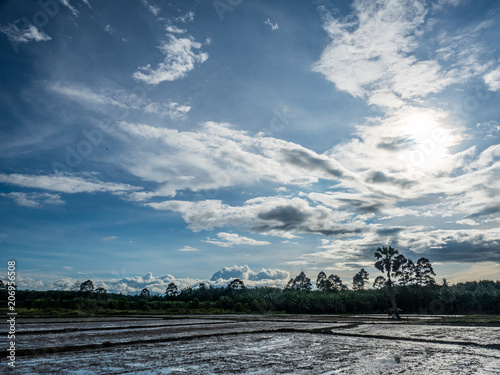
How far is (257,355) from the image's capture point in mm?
12688

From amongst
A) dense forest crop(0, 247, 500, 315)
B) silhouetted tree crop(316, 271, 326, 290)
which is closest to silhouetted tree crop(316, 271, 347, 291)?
silhouetted tree crop(316, 271, 326, 290)

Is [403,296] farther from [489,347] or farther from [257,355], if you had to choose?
[257,355]

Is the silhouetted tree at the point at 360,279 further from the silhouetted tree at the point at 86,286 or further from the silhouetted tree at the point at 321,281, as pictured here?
the silhouetted tree at the point at 86,286

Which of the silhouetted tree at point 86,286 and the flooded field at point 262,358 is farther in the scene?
the silhouetted tree at point 86,286

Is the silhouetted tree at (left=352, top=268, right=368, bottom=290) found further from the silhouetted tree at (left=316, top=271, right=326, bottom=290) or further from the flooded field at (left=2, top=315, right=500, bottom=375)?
the flooded field at (left=2, top=315, right=500, bottom=375)

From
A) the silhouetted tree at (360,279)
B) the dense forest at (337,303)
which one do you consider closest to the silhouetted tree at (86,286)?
the dense forest at (337,303)

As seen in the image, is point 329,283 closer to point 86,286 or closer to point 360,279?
point 360,279

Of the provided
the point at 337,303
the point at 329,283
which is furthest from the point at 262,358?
the point at 329,283

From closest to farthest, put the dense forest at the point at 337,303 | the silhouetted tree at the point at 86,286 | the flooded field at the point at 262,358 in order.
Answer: the flooded field at the point at 262,358 → the dense forest at the point at 337,303 → the silhouetted tree at the point at 86,286

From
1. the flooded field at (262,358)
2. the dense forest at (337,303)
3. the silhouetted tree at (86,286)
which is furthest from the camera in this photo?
the silhouetted tree at (86,286)

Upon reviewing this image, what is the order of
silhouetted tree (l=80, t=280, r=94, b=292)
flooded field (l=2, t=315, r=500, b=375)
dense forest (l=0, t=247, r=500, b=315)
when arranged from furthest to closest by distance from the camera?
1. silhouetted tree (l=80, t=280, r=94, b=292)
2. dense forest (l=0, t=247, r=500, b=315)
3. flooded field (l=2, t=315, r=500, b=375)

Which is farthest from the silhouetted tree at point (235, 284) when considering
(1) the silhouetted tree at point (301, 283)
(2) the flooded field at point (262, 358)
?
(2) the flooded field at point (262, 358)

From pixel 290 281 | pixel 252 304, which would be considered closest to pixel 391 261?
pixel 252 304

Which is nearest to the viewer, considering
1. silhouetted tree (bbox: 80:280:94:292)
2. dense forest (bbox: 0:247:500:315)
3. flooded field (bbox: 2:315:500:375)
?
flooded field (bbox: 2:315:500:375)
